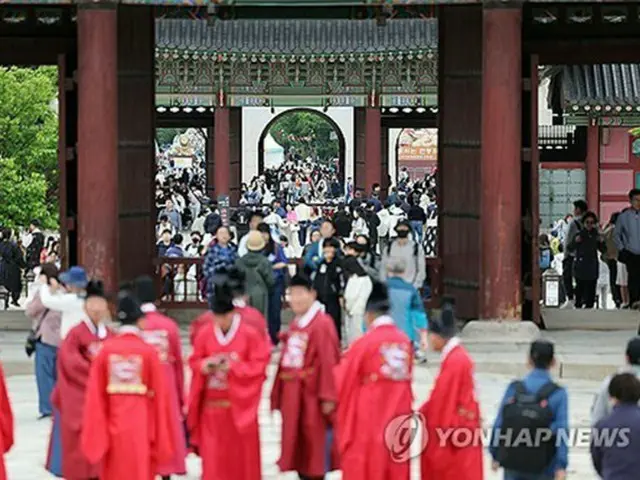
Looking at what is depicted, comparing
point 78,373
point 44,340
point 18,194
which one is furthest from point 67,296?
point 18,194

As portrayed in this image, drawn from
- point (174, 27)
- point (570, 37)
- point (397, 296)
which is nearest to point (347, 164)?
point (174, 27)

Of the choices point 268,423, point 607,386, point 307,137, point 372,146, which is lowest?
point 268,423

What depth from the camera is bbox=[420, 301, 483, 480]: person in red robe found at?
39.0 ft

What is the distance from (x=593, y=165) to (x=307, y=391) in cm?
3242

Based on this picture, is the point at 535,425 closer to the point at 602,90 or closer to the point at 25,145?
the point at 25,145

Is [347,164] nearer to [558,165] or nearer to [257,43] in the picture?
[257,43]

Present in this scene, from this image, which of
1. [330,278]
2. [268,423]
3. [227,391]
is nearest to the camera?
[227,391]

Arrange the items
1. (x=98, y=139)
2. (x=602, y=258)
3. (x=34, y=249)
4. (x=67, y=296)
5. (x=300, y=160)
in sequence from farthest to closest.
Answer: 1. (x=300, y=160)
2. (x=34, y=249)
3. (x=602, y=258)
4. (x=98, y=139)
5. (x=67, y=296)

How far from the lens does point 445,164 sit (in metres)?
22.3

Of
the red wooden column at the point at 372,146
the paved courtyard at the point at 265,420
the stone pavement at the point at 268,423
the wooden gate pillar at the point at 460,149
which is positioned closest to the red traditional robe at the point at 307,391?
the paved courtyard at the point at 265,420

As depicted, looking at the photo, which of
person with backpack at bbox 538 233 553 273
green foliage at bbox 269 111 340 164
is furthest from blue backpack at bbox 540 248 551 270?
green foliage at bbox 269 111 340 164

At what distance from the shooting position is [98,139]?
20.7 meters

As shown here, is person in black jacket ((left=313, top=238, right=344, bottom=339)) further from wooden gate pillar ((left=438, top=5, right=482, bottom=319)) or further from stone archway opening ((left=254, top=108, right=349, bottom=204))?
stone archway opening ((left=254, top=108, right=349, bottom=204))

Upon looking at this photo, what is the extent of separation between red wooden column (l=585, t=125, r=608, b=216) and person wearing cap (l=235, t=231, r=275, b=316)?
84.3 feet
